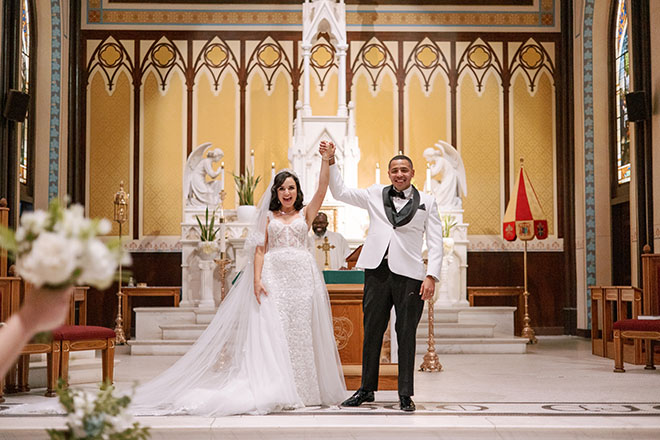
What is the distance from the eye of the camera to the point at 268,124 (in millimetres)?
11891

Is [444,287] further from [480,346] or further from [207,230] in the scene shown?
[207,230]

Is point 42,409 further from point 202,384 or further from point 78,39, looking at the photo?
point 78,39

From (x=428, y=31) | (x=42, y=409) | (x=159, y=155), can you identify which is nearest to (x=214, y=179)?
(x=159, y=155)

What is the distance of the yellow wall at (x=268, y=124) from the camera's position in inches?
466

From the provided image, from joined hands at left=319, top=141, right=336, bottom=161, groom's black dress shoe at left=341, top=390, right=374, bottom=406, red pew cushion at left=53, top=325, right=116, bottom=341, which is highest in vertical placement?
joined hands at left=319, top=141, right=336, bottom=161

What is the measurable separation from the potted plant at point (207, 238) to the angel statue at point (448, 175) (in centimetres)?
309

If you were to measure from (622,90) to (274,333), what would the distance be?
756 centimetres

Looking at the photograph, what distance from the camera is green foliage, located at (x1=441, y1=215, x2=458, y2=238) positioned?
10.5 metres

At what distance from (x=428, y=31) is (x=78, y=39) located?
5.25 metres

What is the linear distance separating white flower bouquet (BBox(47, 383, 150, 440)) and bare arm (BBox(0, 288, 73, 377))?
0.27 meters

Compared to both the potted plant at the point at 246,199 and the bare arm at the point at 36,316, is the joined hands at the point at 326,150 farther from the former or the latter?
the potted plant at the point at 246,199

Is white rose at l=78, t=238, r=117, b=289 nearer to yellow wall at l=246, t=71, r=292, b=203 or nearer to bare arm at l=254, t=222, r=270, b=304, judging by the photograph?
bare arm at l=254, t=222, r=270, b=304


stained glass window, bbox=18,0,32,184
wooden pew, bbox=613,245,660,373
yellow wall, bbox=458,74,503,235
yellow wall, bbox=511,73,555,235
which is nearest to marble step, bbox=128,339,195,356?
stained glass window, bbox=18,0,32,184

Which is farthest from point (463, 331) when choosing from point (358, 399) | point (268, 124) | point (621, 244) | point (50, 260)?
point (50, 260)
